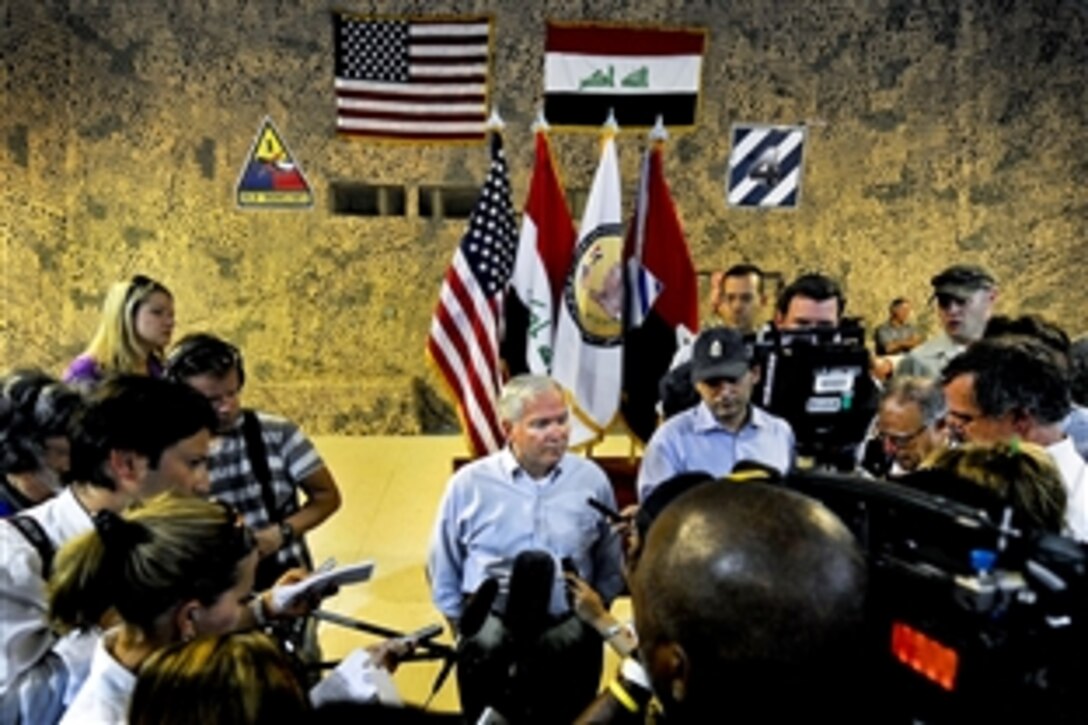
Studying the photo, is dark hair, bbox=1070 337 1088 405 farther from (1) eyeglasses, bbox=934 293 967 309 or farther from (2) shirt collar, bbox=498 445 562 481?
(2) shirt collar, bbox=498 445 562 481

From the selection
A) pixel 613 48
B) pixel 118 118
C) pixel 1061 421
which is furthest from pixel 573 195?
pixel 1061 421

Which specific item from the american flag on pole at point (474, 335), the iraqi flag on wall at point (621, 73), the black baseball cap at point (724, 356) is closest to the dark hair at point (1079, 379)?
the black baseball cap at point (724, 356)

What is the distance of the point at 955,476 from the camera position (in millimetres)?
1437

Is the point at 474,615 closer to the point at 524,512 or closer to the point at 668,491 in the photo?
the point at 668,491

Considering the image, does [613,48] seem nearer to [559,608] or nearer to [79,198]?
[79,198]

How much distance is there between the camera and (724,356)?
2650 mm

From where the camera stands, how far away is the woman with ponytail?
1.34 m

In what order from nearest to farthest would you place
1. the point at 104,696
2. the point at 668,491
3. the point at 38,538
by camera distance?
the point at 104,696
the point at 668,491
the point at 38,538

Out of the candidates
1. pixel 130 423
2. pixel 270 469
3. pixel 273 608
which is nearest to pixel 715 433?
pixel 270 469

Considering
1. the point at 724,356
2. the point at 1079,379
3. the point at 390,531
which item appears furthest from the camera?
the point at 390,531

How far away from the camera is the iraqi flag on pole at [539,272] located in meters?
3.99

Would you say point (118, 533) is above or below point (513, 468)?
above

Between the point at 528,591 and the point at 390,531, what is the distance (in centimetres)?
294

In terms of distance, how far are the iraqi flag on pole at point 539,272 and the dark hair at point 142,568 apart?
2638mm
